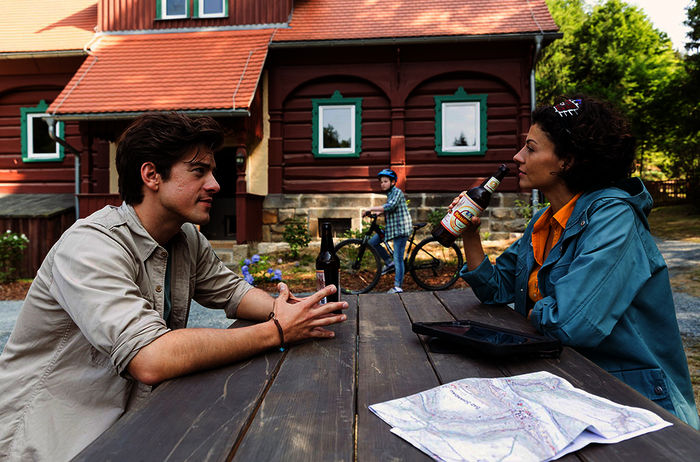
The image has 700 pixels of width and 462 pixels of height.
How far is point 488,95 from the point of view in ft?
35.9

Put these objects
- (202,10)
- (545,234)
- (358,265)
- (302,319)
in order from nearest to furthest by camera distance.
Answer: (302,319)
(545,234)
(358,265)
(202,10)

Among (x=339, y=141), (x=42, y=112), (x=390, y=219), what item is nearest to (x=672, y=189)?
(x=339, y=141)

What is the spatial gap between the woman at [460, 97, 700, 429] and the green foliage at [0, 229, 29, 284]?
9802 mm

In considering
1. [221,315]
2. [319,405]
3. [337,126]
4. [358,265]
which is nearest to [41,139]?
[337,126]

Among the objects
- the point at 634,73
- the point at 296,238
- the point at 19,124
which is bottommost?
the point at 296,238

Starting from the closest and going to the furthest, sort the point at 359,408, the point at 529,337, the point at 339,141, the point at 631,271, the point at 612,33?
1. the point at 359,408
2. the point at 529,337
3. the point at 631,271
4. the point at 339,141
5. the point at 612,33

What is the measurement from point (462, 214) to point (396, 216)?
524cm

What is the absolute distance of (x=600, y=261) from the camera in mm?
1634

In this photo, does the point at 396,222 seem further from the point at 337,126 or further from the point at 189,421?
the point at 189,421

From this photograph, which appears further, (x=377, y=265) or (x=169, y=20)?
(x=169, y=20)

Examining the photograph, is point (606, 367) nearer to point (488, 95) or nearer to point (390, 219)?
point (390, 219)

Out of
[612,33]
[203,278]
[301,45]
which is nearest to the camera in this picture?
[203,278]

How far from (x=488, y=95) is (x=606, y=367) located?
1019 cm

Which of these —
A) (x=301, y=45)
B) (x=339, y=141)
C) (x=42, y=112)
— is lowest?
(x=339, y=141)
